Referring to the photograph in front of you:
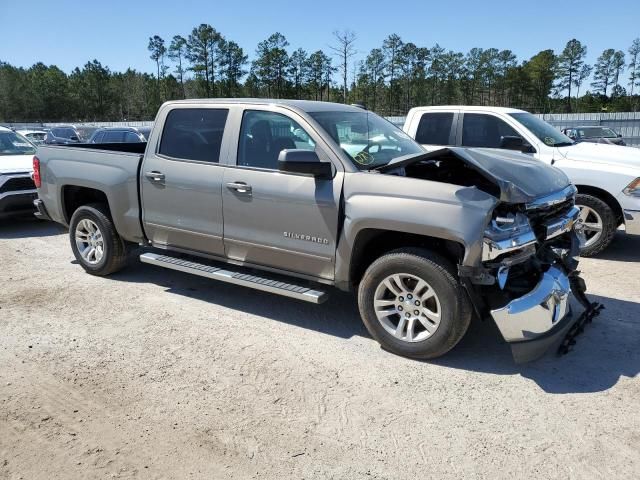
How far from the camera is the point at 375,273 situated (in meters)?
4.24

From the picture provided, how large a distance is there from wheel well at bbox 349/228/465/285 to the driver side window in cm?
99

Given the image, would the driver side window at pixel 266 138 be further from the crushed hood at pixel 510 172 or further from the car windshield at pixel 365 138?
the crushed hood at pixel 510 172

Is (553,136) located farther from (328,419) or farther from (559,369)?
(328,419)

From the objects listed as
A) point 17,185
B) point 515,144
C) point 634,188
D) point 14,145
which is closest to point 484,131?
point 515,144

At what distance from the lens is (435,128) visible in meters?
8.59

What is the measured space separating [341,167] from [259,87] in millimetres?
83844

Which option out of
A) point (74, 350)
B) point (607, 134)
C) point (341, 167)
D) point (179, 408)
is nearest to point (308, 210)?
point (341, 167)

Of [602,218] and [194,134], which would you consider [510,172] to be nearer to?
[194,134]

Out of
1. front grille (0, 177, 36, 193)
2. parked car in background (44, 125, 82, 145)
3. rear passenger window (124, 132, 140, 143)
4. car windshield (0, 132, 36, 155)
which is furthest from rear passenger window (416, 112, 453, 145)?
parked car in background (44, 125, 82, 145)

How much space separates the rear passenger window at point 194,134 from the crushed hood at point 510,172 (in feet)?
5.62

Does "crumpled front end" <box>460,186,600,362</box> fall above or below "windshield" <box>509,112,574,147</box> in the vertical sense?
below

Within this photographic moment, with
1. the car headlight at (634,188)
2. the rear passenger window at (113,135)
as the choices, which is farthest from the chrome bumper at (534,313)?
the rear passenger window at (113,135)

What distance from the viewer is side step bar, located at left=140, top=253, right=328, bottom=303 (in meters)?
4.53

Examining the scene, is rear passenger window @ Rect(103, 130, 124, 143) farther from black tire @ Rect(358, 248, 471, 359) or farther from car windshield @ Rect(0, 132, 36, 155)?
black tire @ Rect(358, 248, 471, 359)
